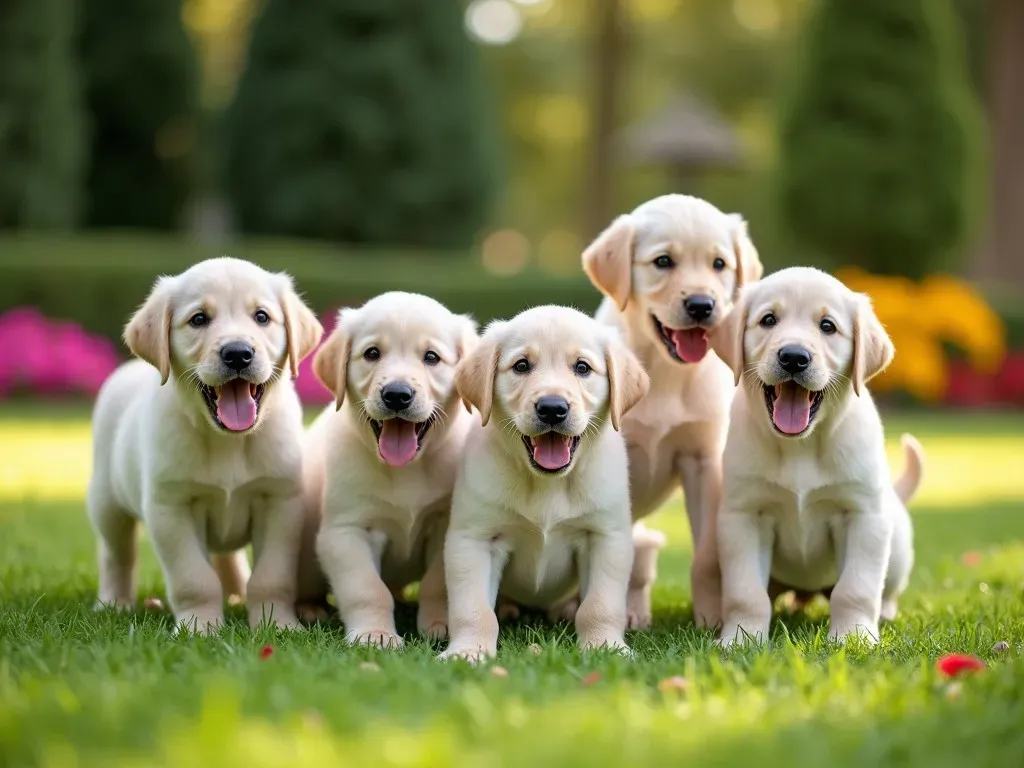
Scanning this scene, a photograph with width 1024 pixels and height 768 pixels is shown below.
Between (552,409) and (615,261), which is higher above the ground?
(615,261)

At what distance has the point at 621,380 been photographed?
15.9 feet

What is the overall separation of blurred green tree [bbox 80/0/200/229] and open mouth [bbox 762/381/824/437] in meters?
18.3

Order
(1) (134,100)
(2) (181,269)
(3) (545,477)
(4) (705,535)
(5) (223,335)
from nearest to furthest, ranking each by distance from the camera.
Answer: (3) (545,477)
(5) (223,335)
(4) (705,535)
(2) (181,269)
(1) (134,100)

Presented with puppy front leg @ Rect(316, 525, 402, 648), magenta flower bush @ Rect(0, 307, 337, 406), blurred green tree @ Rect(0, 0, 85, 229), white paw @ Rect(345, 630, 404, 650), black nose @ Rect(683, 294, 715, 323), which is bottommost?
magenta flower bush @ Rect(0, 307, 337, 406)

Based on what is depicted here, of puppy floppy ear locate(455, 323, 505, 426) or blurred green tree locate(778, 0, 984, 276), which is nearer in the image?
puppy floppy ear locate(455, 323, 505, 426)

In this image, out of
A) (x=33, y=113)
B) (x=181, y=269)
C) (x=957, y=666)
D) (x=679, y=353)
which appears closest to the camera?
(x=957, y=666)

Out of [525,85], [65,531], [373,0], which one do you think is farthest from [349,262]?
[525,85]

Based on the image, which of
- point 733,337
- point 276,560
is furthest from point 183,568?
point 733,337

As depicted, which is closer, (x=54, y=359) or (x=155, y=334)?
(x=155, y=334)

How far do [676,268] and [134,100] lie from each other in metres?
17.6

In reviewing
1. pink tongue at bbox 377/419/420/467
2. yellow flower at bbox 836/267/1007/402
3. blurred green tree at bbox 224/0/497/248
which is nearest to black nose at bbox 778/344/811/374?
pink tongue at bbox 377/419/420/467

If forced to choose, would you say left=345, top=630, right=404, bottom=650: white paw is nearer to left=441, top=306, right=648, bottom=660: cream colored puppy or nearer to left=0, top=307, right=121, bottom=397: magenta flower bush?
left=441, top=306, right=648, bottom=660: cream colored puppy

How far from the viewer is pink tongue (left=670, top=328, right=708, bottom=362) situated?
5.44 meters

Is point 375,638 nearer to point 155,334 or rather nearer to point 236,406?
point 236,406
